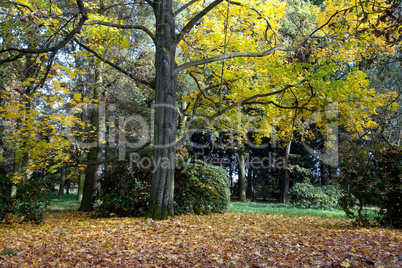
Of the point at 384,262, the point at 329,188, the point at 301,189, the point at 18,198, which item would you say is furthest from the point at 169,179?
the point at 329,188

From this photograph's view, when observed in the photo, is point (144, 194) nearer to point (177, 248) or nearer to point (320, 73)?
point (177, 248)

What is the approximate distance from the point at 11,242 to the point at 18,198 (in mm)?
3102

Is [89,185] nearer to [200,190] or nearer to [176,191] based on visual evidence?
[176,191]

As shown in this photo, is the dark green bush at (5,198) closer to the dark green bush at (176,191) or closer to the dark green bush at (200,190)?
the dark green bush at (176,191)

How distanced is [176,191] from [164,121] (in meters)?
3.14

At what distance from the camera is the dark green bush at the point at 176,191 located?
357 inches

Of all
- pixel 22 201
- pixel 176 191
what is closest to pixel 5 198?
pixel 22 201

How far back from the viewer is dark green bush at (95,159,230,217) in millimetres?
9062

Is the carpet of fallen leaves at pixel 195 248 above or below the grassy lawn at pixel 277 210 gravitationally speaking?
above

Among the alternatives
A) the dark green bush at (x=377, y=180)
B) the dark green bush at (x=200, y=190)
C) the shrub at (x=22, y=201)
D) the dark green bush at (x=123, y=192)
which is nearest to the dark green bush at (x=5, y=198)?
the shrub at (x=22, y=201)

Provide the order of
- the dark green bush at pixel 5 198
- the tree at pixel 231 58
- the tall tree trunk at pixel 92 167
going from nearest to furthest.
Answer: the tree at pixel 231 58 → the dark green bush at pixel 5 198 → the tall tree trunk at pixel 92 167

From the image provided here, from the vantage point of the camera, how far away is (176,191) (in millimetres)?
9688

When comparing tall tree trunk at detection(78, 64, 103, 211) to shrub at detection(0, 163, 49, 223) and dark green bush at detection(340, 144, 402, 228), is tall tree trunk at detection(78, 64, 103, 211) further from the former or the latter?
dark green bush at detection(340, 144, 402, 228)

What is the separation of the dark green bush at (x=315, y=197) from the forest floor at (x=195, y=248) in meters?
10.6
